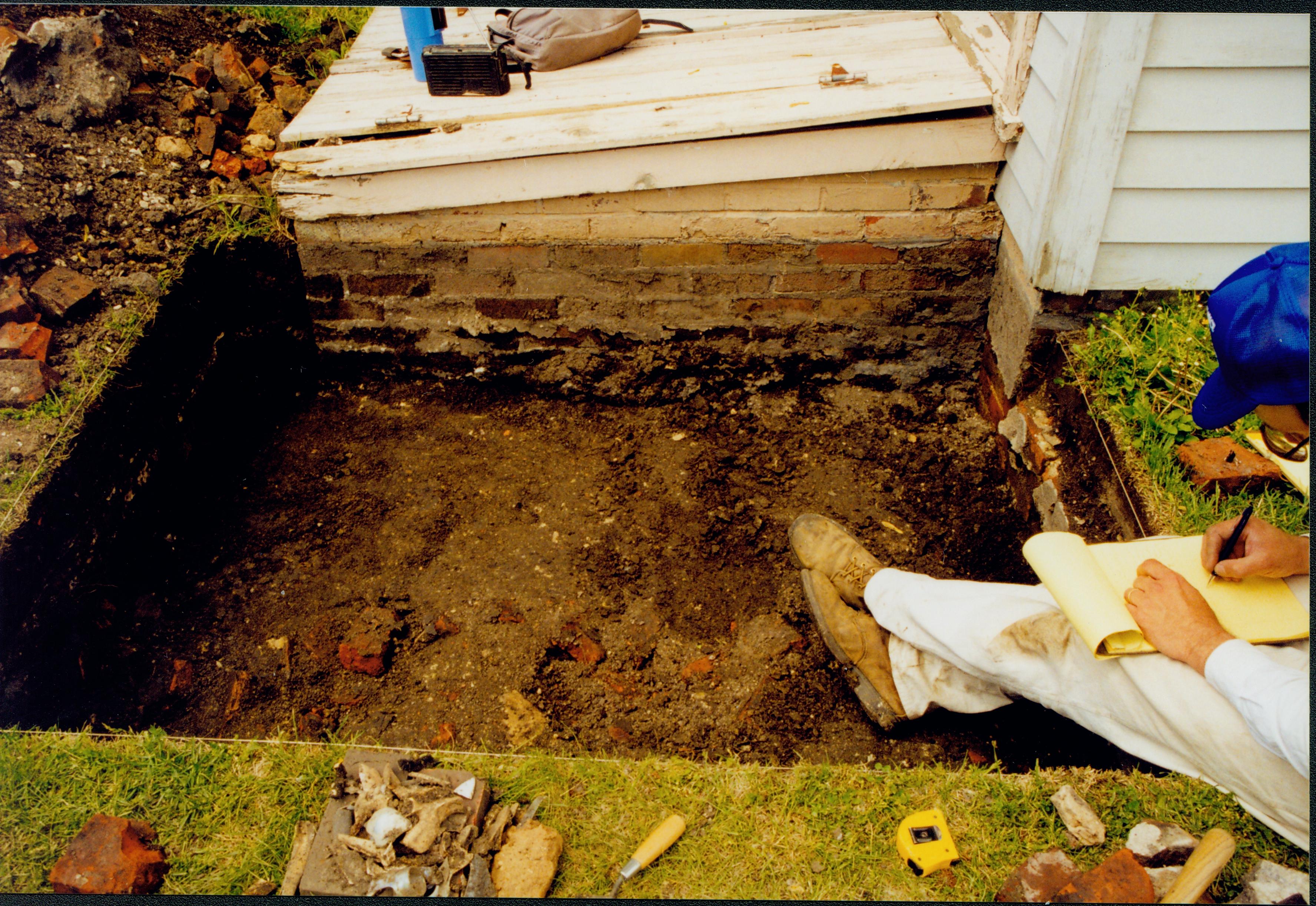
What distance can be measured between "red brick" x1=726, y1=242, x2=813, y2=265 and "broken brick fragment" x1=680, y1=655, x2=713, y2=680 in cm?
148

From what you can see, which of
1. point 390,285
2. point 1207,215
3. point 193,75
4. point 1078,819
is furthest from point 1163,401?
point 193,75

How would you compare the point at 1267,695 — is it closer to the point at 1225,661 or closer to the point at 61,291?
the point at 1225,661

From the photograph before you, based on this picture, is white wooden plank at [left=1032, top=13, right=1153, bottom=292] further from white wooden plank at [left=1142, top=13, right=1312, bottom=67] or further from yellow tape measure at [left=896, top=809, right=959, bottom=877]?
yellow tape measure at [left=896, top=809, right=959, bottom=877]

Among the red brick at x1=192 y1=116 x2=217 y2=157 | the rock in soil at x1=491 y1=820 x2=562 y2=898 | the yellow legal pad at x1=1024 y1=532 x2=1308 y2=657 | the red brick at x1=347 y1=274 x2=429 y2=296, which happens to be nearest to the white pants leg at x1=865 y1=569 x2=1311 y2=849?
the yellow legal pad at x1=1024 y1=532 x2=1308 y2=657

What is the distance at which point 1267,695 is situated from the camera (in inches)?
57.7

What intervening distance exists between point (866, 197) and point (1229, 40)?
1109 mm

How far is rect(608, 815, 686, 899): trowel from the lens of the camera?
5.77 ft

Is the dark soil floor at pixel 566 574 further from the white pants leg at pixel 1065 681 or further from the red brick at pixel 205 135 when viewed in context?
the red brick at pixel 205 135

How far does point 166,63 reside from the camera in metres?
3.38

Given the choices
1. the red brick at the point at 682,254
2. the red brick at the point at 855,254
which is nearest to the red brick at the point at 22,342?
the red brick at the point at 682,254

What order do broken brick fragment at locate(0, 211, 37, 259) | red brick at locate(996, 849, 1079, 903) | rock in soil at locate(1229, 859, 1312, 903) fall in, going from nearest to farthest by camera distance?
rock in soil at locate(1229, 859, 1312, 903), red brick at locate(996, 849, 1079, 903), broken brick fragment at locate(0, 211, 37, 259)

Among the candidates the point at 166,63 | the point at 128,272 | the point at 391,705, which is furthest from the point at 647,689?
the point at 166,63

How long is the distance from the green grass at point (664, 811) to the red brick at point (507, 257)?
6.04 ft

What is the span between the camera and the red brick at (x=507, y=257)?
311 cm
